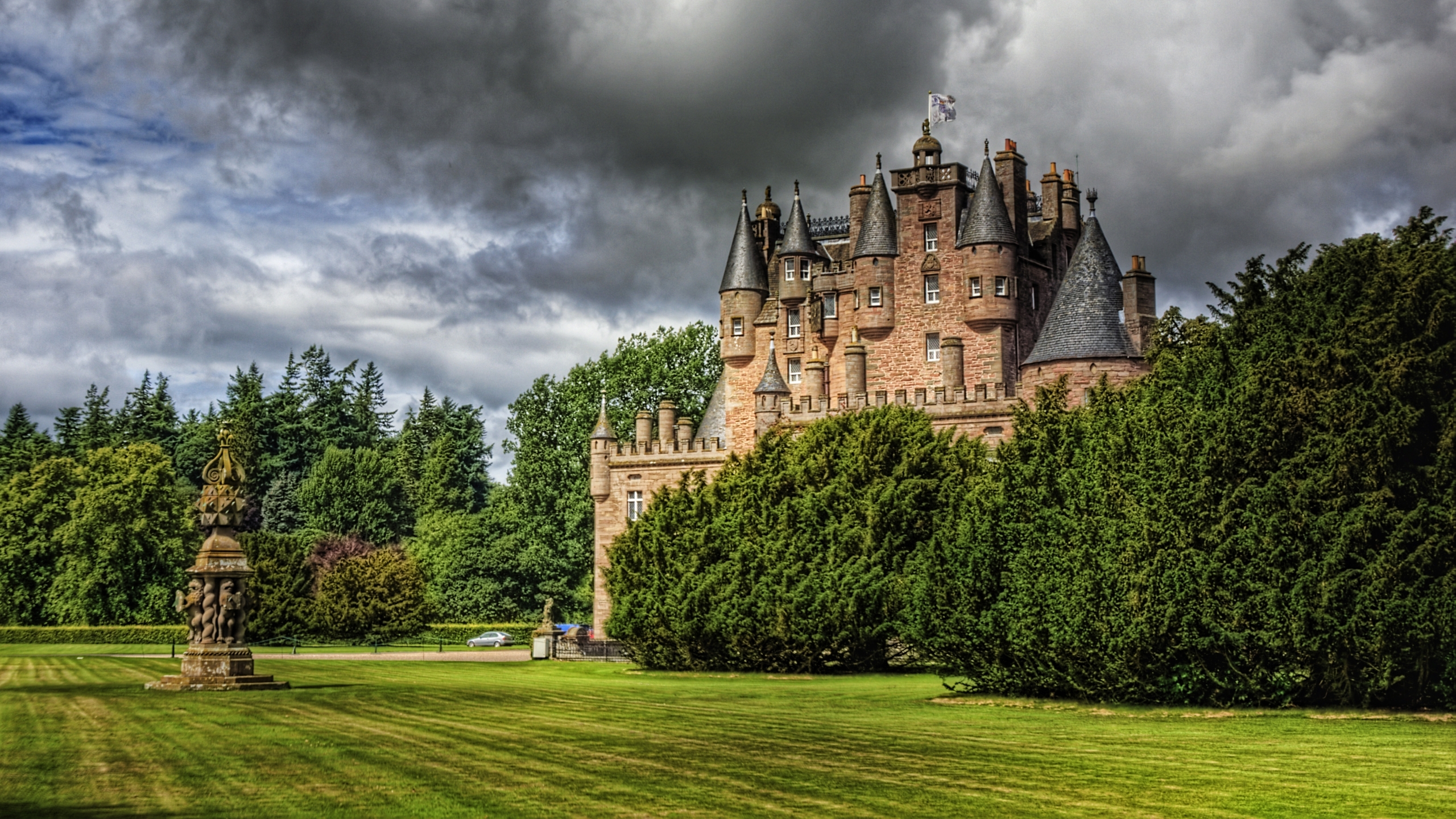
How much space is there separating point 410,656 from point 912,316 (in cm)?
2373

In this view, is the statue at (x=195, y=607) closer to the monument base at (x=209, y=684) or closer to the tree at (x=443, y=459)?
the monument base at (x=209, y=684)

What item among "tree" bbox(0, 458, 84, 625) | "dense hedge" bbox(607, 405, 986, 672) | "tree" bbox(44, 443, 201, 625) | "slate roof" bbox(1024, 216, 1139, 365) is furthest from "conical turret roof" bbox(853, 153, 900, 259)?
"tree" bbox(0, 458, 84, 625)

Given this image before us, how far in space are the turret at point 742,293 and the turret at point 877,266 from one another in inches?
226

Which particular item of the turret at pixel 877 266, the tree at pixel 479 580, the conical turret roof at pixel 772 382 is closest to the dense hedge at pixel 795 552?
the conical turret roof at pixel 772 382

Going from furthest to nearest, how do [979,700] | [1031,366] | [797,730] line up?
1. [1031,366]
2. [979,700]
3. [797,730]

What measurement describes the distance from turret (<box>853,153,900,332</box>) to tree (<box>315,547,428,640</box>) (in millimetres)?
25369

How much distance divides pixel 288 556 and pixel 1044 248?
Answer: 36319 millimetres

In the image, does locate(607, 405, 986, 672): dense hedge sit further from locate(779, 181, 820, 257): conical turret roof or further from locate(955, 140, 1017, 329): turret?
locate(779, 181, 820, 257): conical turret roof

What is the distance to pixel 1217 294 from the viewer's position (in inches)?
1225

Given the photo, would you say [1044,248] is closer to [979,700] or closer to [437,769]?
[979,700]

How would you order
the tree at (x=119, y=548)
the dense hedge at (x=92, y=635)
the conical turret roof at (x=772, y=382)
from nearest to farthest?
1. the conical turret roof at (x=772, y=382)
2. the dense hedge at (x=92, y=635)
3. the tree at (x=119, y=548)

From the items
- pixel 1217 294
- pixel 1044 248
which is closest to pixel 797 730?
pixel 1217 294

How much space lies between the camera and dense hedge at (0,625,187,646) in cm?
7394

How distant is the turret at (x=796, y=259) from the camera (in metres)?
66.6
